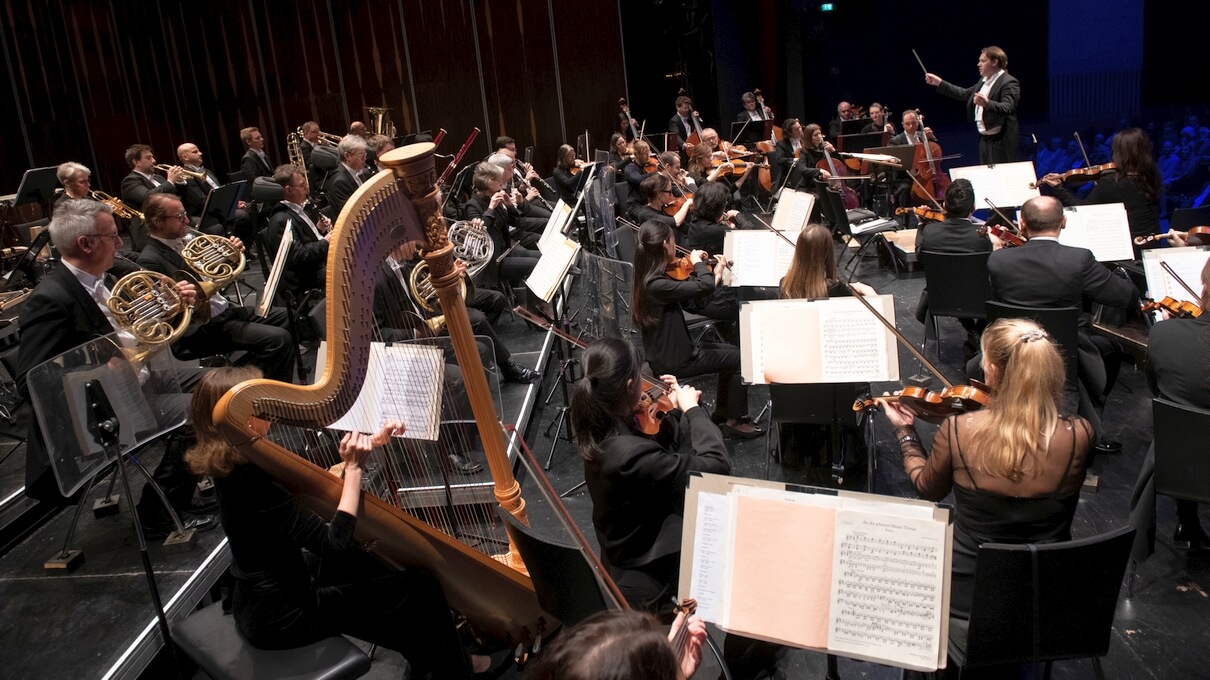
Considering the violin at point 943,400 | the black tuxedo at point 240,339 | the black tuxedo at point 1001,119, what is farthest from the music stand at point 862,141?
the violin at point 943,400

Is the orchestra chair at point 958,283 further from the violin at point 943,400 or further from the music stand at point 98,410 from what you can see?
the music stand at point 98,410

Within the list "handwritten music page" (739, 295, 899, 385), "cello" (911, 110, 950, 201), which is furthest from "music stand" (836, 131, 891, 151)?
"handwritten music page" (739, 295, 899, 385)

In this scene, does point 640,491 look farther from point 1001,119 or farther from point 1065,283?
point 1001,119

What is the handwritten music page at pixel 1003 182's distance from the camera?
595 cm

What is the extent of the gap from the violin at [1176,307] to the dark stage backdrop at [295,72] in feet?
36.3

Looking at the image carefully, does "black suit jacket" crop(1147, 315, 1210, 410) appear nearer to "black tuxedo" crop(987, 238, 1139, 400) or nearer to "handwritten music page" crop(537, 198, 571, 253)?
"black tuxedo" crop(987, 238, 1139, 400)

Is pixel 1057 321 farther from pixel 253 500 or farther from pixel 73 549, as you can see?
pixel 73 549

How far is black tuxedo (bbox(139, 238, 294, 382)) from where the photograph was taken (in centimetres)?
443

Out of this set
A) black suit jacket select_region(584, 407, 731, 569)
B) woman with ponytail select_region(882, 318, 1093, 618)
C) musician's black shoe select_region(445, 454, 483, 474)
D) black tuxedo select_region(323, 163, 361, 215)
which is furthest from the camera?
black tuxedo select_region(323, 163, 361, 215)

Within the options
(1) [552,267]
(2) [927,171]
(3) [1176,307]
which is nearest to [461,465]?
(1) [552,267]

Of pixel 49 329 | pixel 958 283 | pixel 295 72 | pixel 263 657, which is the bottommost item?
pixel 263 657

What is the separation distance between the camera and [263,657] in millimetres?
2391

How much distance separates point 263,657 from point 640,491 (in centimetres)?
118

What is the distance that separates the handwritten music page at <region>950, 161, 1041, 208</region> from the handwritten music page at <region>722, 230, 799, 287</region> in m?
1.89
